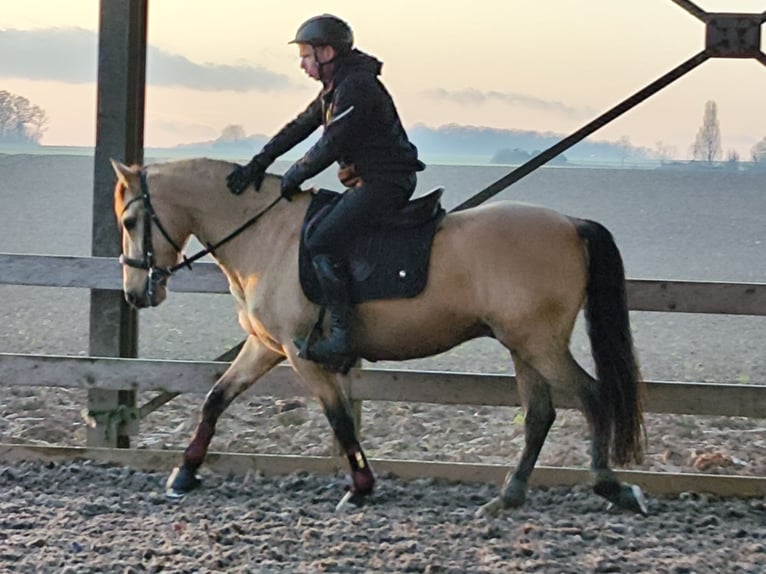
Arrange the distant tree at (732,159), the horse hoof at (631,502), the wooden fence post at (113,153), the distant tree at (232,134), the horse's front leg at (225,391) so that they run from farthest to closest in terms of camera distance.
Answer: the distant tree at (732,159) → the distant tree at (232,134) → the wooden fence post at (113,153) → the horse's front leg at (225,391) → the horse hoof at (631,502)

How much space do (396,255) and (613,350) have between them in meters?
1.02

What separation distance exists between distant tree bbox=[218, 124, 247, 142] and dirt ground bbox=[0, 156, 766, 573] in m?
1.95

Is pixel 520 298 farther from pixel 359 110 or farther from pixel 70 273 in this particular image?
pixel 70 273

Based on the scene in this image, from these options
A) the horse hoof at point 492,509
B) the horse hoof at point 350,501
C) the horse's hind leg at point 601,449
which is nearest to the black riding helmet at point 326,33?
the horse's hind leg at point 601,449

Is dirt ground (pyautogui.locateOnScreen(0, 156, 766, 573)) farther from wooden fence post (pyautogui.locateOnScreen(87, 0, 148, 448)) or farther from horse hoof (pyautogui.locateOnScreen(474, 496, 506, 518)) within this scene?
wooden fence post (pyautogui.locateOnScreen(87, 0, 148, 448))

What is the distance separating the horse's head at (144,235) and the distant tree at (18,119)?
3.15 m

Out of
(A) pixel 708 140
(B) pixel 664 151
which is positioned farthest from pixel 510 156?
(A) pixel 708 140

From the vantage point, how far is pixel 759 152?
907 centimetres

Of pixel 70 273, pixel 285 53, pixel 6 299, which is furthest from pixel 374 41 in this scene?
pixel 6 299

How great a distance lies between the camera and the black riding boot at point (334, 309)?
4.53 meters

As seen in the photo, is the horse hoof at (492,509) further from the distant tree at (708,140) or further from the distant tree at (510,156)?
the distant tree at (708,140)

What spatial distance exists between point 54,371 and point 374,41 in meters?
3.34

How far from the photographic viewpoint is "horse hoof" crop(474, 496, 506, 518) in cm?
455

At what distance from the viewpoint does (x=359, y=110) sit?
4.44 m
